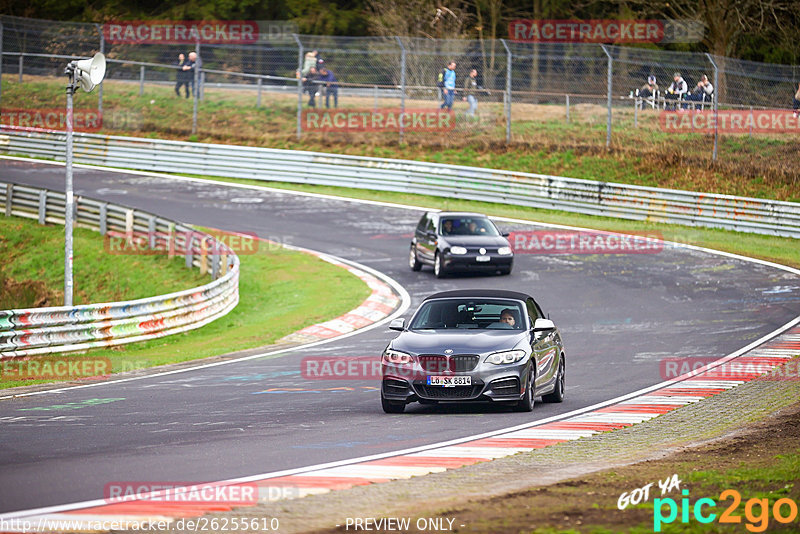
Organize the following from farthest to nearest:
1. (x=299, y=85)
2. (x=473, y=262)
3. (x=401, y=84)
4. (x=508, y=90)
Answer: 1. (x=299, y=85)
2. (x=401, y=84)
3. (x=508, y=90)
4. (x=473, y=262)

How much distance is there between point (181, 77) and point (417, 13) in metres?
18.5

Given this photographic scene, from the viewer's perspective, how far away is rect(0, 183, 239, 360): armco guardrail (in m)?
18.0

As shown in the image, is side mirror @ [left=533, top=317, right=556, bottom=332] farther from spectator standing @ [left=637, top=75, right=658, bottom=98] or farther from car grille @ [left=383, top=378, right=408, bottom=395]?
spectator standing @ [left=637, top=75, right=658, bottom=98]

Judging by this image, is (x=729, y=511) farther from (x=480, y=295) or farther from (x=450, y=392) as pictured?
(x=480, y=295)

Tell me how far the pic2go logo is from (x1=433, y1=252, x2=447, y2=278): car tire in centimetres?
1852

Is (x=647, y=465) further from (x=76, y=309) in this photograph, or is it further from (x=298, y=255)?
(x=298, y=255)

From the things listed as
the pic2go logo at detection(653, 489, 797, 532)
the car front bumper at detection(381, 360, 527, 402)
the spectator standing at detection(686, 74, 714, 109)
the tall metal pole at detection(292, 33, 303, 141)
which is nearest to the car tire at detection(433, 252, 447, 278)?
the spectator standing at detection(686, 74, 714, 109)

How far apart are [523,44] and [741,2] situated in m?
13.0

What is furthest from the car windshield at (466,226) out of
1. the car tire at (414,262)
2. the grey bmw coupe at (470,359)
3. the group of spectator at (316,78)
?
the group of spectator at (316,78)

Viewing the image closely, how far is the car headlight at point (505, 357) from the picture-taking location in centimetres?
1236

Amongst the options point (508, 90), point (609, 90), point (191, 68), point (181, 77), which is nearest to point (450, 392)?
point (609, 90)

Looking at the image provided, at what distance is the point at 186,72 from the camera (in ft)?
140

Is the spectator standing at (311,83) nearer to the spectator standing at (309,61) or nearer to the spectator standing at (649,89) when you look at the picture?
the spectator standing at (309,61)

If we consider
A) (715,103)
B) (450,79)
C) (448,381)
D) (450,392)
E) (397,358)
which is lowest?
(450,392)
